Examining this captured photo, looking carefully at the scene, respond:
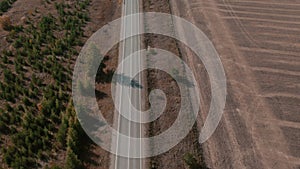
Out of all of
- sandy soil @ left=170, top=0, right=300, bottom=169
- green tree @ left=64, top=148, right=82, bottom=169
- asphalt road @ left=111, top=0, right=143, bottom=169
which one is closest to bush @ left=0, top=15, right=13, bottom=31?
asphalt road @ left=111, top=0, right=143, bottom=169

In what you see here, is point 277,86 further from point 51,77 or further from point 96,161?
point 51,77

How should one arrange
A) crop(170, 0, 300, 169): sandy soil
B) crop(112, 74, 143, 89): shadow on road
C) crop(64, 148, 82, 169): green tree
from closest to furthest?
crop(64, 148, 82, 169): green tree < crop(170, 0, 300, 169): sandy soil < crop(112, 74, 143, 89): shadow on road

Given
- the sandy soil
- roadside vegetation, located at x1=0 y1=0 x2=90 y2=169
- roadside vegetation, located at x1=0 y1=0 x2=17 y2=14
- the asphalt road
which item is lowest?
the sandy soil

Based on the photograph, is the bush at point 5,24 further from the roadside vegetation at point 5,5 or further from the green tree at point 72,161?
the green tree at point 72,161

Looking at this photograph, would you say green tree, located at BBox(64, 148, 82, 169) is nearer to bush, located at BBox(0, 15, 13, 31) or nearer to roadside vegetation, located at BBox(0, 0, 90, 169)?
roadside vegetation, located at BBox(0, 0, 90, 169)

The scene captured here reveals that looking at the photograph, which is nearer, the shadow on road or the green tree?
the green tree

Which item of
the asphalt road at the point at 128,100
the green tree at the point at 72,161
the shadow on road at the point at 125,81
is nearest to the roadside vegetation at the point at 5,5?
the asphalt road at the point at 128,100

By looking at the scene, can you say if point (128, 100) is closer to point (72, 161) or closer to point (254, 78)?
point (72, 161)
